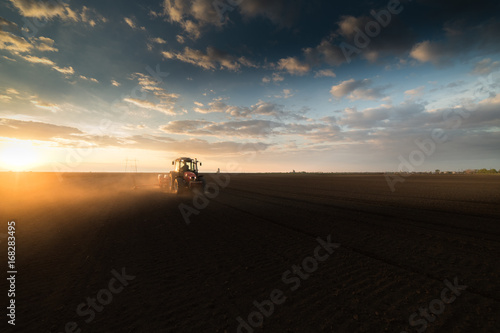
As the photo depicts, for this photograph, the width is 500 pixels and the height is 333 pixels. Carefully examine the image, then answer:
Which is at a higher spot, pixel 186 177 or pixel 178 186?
pixel 186 177

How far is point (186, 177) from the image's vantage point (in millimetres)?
18438

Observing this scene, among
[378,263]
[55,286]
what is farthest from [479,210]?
[55,286]

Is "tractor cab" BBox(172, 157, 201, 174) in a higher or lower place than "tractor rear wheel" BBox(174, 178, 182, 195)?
higher

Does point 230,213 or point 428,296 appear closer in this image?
point 428,296

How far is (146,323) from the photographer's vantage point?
3121 mm

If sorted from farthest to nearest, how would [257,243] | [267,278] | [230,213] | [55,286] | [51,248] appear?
[230,213] → [257,243] → [51,248] → [267,278] → [55,286]

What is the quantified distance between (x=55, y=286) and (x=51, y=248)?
9.62 ft

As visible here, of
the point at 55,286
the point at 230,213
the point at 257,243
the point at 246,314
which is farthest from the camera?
the point at 230,213

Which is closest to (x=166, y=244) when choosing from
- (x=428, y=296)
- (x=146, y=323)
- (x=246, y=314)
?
(x=146, y=323)

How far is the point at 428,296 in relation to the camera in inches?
149

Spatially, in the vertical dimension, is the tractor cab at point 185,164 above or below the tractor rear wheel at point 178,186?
above

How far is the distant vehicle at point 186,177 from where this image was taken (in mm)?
18266

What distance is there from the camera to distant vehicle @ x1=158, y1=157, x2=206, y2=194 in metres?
18.3

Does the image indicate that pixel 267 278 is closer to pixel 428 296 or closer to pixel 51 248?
pixel 428 296
